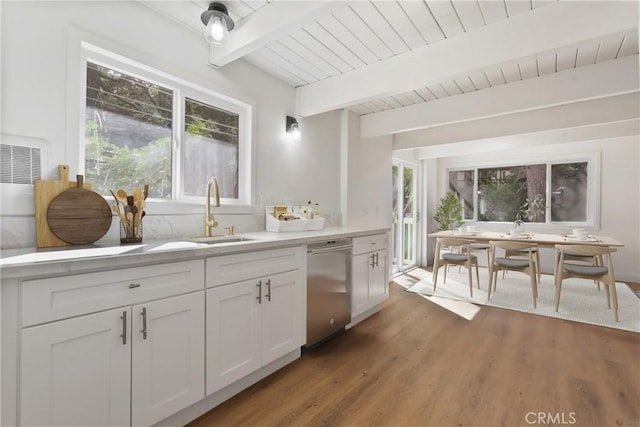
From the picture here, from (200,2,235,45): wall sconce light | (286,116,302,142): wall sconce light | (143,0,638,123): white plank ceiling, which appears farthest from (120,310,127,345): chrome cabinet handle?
(286,116,302,142): wall sconce light

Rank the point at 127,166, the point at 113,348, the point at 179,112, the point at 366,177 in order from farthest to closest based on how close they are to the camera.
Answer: the point at 366,177
the point at 179,112
the point at 127,166
the point at 113,348

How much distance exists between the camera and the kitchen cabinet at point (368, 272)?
285cm

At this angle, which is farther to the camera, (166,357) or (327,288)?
(327,288)

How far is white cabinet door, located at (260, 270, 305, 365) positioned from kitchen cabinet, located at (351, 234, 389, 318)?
741 mm

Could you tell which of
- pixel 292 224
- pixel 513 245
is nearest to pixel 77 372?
pixel 292 224

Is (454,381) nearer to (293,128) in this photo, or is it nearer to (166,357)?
(166,357)

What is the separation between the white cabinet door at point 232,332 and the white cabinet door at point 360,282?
112 cm

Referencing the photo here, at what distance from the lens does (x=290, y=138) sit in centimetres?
308

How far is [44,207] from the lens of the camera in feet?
4.96

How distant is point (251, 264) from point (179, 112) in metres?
1.26

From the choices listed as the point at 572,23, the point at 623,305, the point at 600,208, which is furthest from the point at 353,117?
the point at 600,208

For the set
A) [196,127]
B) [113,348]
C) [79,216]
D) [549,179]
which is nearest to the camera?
[113,348]

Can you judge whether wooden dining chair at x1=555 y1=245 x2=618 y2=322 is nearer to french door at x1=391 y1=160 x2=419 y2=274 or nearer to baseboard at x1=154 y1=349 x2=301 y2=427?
french door at x1=391 y1=160 x2=419 y2=274

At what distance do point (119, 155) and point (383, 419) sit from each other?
86.6 inches
